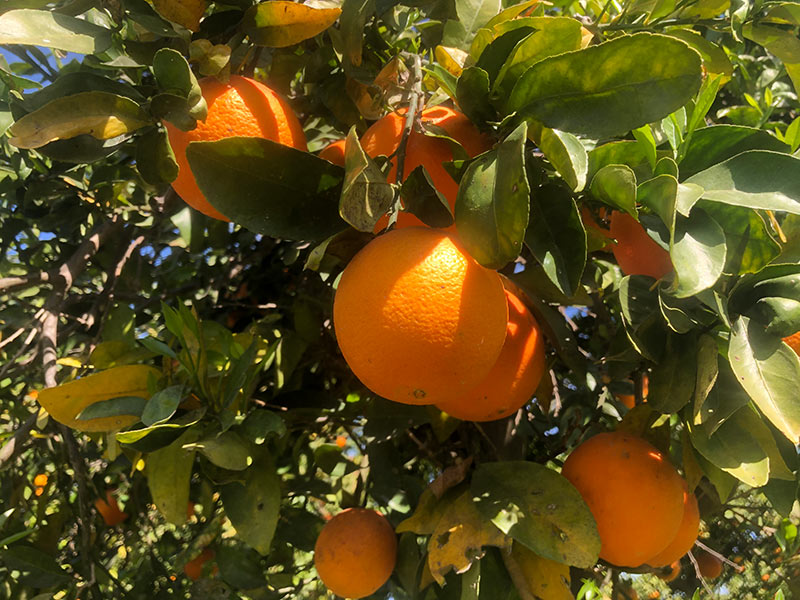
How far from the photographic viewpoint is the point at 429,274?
67 centimetres

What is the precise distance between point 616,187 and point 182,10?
56 cm

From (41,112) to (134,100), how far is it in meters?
0.13

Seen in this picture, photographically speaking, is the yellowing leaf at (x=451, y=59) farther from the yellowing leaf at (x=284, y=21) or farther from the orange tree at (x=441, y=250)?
the yellowing leaf at (x=284, y=21)

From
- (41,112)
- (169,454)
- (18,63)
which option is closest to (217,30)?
(41,112)

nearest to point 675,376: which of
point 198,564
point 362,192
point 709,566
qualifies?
point 362,192

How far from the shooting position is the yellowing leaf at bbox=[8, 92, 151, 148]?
0.67 m

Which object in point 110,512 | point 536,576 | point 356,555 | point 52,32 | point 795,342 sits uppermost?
point 52,32

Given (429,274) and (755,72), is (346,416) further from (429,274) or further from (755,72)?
(755,72)

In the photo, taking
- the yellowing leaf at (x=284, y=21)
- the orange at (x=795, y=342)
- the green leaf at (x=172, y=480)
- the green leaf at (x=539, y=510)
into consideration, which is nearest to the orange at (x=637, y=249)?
the orange at (x=795, y=342)

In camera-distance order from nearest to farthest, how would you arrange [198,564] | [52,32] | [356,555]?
[52,32] < [356,555] < [198,564]

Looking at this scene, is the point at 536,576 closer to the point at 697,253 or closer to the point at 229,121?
the point at 697,253

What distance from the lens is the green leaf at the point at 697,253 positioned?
1.94 feet

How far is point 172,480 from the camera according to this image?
97 cm

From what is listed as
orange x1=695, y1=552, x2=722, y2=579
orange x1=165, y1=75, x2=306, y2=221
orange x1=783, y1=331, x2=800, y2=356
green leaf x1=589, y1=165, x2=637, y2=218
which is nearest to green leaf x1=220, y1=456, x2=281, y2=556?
orange x1=165, y1=75, x2=306, y2=221
